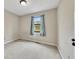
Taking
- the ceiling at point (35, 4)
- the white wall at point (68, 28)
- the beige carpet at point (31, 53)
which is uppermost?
the ceiling at point (35, 4)

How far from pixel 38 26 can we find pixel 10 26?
2017 mm

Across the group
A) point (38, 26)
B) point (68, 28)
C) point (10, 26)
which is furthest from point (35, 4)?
point (10, 26)

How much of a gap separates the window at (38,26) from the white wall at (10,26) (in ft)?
4.61

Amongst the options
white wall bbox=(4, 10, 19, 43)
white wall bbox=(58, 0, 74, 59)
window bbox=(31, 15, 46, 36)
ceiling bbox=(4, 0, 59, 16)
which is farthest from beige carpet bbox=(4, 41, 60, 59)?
ceiling bbox=(4, 0, 59, 16)

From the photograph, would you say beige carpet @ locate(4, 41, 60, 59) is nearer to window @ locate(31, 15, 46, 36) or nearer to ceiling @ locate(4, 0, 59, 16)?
window @ locate(31, 15, 46, 36)

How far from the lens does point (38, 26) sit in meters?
6.23

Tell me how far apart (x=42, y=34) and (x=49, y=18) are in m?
1.23

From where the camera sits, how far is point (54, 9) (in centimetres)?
512

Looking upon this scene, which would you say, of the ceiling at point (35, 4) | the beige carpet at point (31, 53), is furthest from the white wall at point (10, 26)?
the beige carpet at point (31, 53)

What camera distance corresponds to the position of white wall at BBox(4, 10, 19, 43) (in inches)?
214

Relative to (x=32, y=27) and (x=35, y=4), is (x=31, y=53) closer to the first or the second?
(x=35, y=4)

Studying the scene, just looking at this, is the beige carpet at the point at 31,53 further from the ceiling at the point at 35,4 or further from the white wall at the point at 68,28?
the ceiling at the point at 35,4

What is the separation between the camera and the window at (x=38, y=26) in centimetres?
582
